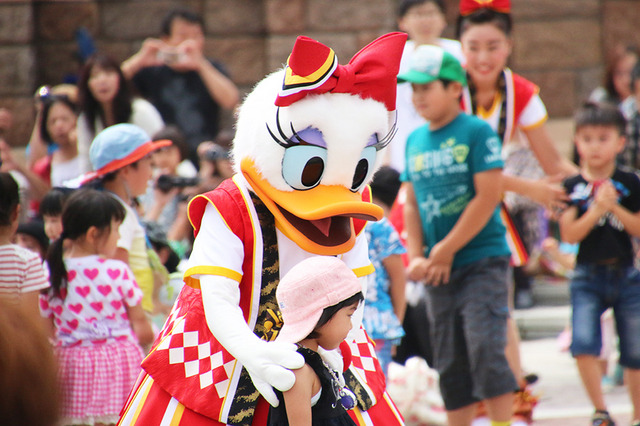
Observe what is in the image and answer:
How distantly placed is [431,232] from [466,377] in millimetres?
682

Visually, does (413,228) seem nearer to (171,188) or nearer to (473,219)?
(473,219)

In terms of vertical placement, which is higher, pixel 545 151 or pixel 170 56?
pixel 170 56

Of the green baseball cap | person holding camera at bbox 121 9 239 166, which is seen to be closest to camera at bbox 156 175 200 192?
person holding camera at bbox 121 9 239 166

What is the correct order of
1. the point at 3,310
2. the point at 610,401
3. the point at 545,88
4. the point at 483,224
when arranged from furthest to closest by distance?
1. the point at 545,88
2. the point at 610,401
3. the point at 483,224
4. the point at 3,310

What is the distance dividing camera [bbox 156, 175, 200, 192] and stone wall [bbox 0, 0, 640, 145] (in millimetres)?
2262

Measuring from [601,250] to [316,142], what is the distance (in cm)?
231

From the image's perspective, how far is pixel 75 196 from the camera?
3.93m

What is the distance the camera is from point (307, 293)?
2.52 m

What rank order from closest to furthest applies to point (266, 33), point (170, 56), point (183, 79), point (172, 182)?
point (172, 182)
point (170, 56)
point (183, 79)
point (266, 33)

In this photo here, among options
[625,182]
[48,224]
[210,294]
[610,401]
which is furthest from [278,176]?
Answer: [610,401]

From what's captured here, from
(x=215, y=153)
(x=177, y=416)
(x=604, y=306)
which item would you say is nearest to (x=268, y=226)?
(x=177, y=416)

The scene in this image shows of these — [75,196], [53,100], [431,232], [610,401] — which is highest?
[53,100]

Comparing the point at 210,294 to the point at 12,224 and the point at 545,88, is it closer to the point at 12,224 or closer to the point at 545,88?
the point at 12,224

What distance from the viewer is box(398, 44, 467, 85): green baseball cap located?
4160mm
